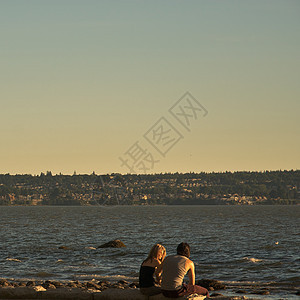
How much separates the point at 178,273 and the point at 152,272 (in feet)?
4.56

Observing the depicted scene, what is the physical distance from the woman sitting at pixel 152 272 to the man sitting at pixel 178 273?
2.79 ft

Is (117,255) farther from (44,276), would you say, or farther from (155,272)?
(155,272)

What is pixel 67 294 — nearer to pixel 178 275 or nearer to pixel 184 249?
pixel 178 275

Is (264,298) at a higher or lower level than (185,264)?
lower

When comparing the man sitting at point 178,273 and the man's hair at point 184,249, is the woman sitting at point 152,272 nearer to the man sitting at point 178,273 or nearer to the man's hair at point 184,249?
the man sitting at point 178,273

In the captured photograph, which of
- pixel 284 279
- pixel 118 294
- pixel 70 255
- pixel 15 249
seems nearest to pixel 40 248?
pixel 15 249

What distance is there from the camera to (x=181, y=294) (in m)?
17.9

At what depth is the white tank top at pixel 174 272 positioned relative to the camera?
1775 centimetres

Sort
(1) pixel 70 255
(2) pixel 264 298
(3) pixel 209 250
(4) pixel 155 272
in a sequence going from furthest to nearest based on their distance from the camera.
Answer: (3) pixel 209 250 < (1) pixel 70 255 < (2) pixel 264 298 < (4) pixel 155 272

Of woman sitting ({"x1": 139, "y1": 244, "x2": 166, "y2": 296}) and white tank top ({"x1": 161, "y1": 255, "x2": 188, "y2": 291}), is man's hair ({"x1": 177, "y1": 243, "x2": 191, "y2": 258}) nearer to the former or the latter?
white tank top ({"x1": 161, "y1": 255, "x2": 188, "y2": 291})

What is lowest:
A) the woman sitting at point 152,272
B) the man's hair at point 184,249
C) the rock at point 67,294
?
the rock at point 67,294

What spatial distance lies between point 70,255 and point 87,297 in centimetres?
2842

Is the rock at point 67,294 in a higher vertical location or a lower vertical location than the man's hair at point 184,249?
lower

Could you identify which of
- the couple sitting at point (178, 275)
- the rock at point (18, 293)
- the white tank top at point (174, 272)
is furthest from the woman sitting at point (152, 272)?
the rock at point (18, 293)
